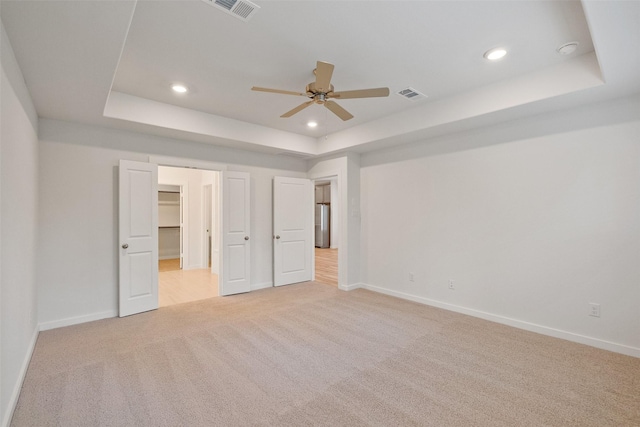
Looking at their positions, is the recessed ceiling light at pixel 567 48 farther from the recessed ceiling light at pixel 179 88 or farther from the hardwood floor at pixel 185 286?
the hardwood floor at pixel 185 286

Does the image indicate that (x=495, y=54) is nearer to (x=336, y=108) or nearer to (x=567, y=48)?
(x=567, y=48)

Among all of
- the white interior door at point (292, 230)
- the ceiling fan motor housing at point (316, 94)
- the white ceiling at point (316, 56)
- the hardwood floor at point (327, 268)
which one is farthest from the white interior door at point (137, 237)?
the hardwood floor at point (327, 268)

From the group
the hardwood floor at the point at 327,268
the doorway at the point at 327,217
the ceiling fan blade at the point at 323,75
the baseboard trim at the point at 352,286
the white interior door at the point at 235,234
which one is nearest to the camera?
the ceiling fan blade at the point at 323,75

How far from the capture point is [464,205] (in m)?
4.06

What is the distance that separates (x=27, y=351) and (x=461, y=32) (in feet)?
15.1

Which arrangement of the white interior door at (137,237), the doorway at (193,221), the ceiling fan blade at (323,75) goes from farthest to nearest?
1. the doorway at (193,221)
2. the white interior door at (137,237)
3. the ceiling fan blade at (323,75)

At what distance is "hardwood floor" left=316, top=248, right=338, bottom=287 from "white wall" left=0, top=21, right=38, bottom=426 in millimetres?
→ 4274

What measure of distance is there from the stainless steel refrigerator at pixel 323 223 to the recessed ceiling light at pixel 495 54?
899 centimetres

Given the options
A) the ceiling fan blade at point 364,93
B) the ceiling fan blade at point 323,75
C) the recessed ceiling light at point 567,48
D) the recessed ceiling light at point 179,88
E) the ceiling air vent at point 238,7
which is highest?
the recessed ceiling light at point 179,88

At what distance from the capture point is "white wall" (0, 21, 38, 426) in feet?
6.16

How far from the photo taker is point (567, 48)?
2535mm

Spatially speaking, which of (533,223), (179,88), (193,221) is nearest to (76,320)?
(179,88)

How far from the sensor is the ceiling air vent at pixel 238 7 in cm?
198

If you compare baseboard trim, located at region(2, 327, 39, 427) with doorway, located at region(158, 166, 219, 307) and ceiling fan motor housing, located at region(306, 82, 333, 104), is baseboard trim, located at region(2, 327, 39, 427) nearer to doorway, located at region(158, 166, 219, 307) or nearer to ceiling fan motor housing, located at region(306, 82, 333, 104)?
ceiling fan motor housing, located at region(306, 82, 333, 104)
